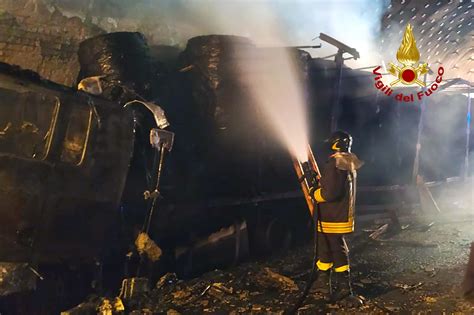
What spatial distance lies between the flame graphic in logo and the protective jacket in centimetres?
597

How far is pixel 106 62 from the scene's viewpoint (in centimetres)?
543

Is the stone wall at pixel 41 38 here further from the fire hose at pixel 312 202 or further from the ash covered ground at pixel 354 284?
the fire hose at pixel 312 202

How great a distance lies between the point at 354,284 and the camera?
488 cm

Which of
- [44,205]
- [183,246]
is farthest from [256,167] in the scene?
[44,205]

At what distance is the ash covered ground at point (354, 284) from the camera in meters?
4.21

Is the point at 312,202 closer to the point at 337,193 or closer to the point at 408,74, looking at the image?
the point at 337,193

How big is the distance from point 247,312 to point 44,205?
7.78ft

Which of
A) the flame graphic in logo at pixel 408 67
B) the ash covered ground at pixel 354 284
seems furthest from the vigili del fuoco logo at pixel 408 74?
the ash covered ground at pixel 354 284

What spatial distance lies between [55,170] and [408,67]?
9.51 metres

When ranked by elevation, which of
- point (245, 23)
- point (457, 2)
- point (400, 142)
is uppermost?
point (457, 2)

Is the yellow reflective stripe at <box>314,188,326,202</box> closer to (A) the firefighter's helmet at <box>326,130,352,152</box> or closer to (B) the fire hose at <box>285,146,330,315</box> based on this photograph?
(B) the fire hose at <box>285,146,330,315</box>

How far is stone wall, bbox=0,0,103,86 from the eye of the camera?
579cm

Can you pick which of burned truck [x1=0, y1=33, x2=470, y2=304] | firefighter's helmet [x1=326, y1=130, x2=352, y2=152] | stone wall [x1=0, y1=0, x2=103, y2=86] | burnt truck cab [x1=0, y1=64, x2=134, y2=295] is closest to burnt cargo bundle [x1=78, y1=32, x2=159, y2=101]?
burned truck [x1=0, y1=33, x2=470, y2=304]

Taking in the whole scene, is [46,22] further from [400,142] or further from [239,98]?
[400,142]
